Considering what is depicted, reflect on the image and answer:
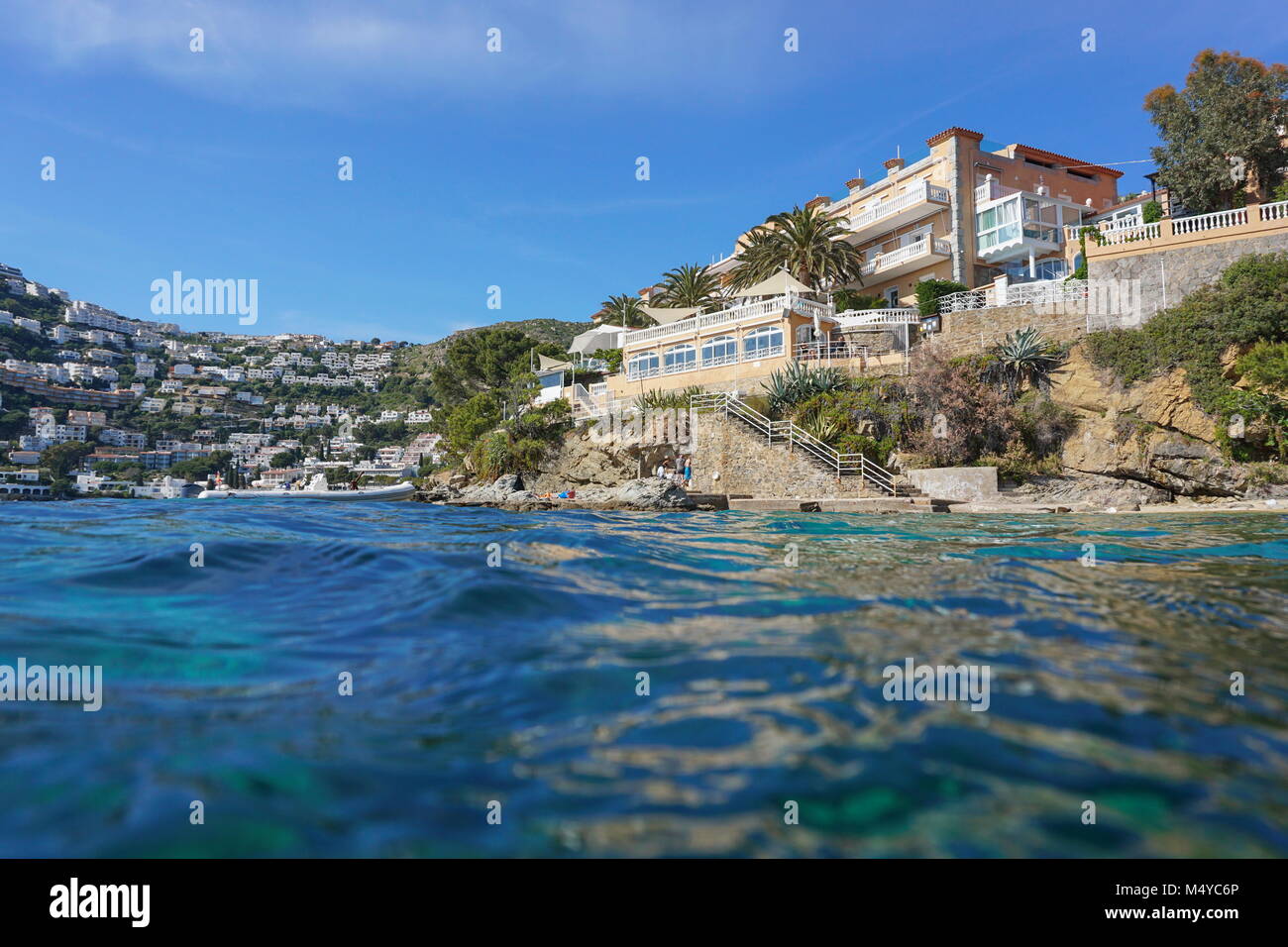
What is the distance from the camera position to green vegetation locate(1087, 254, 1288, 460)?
698 inches

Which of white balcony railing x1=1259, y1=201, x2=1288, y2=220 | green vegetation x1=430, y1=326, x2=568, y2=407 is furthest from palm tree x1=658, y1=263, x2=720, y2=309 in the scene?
white balcony railing x1=1259, y1=201, x2=1288, y2=220

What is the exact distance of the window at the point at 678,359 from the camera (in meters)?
29.7

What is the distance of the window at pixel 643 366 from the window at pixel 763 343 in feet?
17.0

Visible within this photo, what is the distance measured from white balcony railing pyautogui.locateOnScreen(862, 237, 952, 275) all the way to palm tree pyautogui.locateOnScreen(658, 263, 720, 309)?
33.9 feet

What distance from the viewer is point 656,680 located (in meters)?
3.64

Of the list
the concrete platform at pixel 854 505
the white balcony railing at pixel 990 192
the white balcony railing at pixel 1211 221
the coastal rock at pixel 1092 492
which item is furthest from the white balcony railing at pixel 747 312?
the white balcony railing at pixel 1211 221

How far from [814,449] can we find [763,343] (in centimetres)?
760

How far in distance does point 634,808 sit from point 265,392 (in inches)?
5908

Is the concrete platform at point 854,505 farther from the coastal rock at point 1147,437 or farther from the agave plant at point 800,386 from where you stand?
the coastal rock at point 1147,437

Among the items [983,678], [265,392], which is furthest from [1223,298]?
[265,392]
